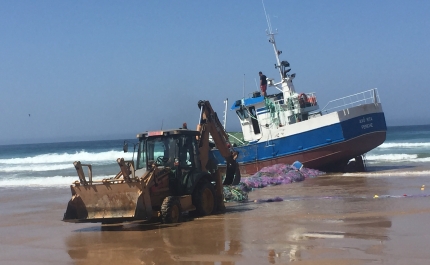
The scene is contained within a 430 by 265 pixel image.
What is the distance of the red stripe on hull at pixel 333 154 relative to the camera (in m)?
21.3

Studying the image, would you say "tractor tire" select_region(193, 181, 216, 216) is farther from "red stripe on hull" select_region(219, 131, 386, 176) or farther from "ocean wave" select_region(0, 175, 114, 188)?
"ocean wave" select_region(0, 175, 114, 188)

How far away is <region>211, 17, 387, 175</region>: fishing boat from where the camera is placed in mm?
21141

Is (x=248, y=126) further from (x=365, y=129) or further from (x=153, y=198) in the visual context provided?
(x=153, y=198)

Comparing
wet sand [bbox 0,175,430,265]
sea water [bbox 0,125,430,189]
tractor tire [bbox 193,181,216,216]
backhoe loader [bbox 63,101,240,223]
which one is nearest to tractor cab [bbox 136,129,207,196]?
backhoe loader [bbox 63,101,240,223]

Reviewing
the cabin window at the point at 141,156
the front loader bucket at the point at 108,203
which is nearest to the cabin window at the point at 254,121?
the cabin window at the point at 141,156

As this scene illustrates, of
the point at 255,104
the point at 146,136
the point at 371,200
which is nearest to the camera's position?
the point at 146,136

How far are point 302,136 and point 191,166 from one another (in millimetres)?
10860

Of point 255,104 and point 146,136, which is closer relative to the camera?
point 146,136

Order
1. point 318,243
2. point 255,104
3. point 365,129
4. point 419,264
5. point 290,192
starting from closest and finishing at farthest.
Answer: point 419,264
point 318,243
point 290,192
point 365,129
point 255,104

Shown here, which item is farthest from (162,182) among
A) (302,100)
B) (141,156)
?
(302,100)

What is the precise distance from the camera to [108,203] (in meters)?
10.3

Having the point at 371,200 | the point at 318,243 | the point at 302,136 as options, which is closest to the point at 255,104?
the point at 302,136

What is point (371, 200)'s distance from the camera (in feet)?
42.6

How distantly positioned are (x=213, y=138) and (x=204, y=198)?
176 cm
